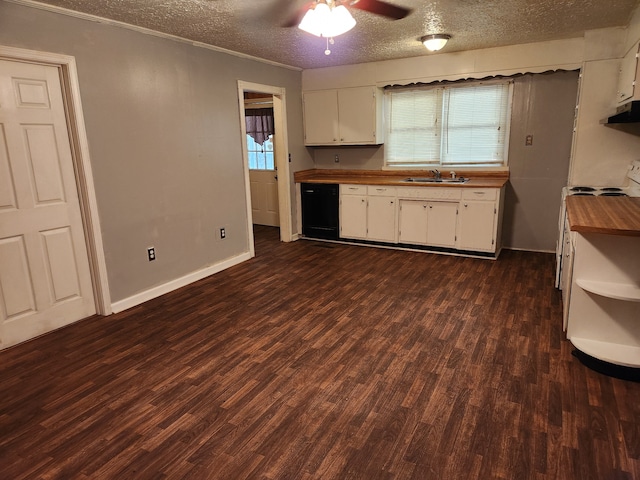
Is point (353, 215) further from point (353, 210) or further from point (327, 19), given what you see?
point (327, 19)

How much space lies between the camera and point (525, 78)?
4.72 meters

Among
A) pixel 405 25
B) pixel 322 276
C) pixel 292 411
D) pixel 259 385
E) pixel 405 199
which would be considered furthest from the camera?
pixel 405 199

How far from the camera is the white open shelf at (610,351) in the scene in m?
2.42

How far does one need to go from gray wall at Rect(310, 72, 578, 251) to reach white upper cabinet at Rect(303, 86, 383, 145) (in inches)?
67.3

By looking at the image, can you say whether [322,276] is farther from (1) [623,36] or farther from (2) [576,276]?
(1) [623,36]

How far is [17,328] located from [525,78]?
5536mm

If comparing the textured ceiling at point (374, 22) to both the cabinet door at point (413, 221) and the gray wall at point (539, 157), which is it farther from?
the cabinet door at point (413, 221)

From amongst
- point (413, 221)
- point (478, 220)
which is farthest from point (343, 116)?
point (478, 220)

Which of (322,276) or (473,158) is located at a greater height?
(473,158)

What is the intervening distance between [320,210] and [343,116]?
1337 millimetres

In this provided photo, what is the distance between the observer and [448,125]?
524cm

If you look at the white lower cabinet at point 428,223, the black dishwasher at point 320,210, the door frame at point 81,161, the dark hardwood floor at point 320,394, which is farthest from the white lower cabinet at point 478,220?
the door frame at point 81,161

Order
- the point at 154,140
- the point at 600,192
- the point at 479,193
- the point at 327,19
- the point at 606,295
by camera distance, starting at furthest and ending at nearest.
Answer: the point at 479,193, the point at 600,192, the point at 154,140, the point at 606,295, the point at 327,19

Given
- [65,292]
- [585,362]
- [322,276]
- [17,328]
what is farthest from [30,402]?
[585,362]
